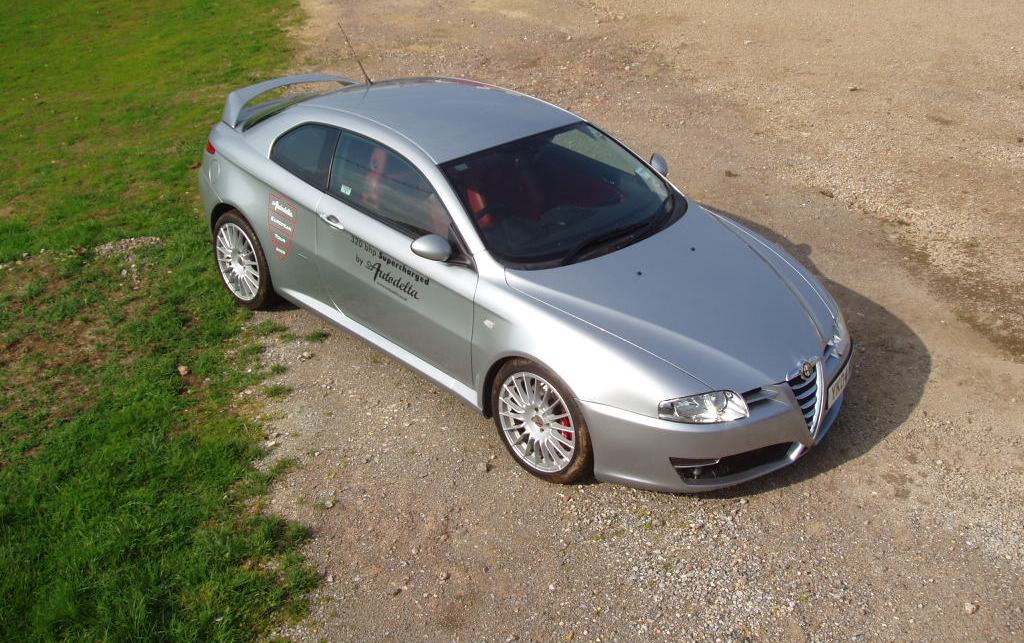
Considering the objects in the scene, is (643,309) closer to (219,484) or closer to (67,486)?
(219,484)

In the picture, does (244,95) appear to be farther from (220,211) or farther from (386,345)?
(386,345)

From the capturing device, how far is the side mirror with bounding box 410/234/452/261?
5.17 meters

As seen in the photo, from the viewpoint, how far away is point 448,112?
239 inches

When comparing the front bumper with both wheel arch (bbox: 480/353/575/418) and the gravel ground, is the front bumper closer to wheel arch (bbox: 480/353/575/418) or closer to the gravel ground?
the gravel ground

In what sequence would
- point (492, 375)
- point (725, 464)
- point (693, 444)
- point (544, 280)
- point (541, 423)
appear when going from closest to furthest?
point (693, 444) < point (725, 464) < point (541, 423) < point (544, 280) < point (492, 375)

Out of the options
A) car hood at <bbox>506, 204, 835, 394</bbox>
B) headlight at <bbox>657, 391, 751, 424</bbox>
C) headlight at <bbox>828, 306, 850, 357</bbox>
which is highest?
car hood at <bbox>506, 204, 835, 394</bbox>

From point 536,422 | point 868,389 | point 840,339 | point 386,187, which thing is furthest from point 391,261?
point 868,389

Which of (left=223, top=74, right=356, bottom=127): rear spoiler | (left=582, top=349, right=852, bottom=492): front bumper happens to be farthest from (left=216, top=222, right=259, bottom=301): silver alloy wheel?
(left=582, top=349, right=852, bottom=492): front bumper

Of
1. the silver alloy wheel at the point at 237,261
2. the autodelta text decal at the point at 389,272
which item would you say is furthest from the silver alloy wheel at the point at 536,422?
the silver alloy wheel at the point at 237,261

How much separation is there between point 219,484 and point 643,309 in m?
2.59

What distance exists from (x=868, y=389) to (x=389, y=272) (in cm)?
312

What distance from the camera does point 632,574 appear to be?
4.53 m

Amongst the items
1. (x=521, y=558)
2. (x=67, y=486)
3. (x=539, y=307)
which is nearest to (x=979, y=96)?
(x=539, y=307)

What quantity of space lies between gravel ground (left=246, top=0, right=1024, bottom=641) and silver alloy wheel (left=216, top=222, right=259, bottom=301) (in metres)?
0.33
